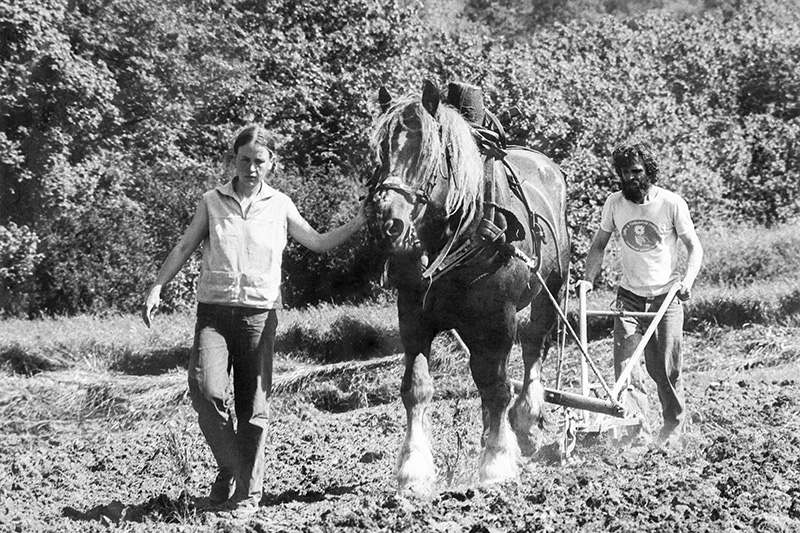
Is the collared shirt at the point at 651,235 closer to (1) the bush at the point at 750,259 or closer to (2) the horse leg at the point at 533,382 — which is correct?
(2) the horse leg at the point at 533,382

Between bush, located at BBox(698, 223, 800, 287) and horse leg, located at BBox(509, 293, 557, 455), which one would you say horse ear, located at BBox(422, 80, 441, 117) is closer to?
horse leg, located at BBox(509, 293, 557, 455)

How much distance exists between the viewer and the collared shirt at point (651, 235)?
25.1 ft

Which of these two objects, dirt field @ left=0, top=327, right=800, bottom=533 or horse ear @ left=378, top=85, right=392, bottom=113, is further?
horse ear @ left=378, top=85, right=392, bottom=113

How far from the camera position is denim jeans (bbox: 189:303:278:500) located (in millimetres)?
6055

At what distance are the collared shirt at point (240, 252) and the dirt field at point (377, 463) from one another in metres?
1.10

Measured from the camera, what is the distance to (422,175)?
5.97 m

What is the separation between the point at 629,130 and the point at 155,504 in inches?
490

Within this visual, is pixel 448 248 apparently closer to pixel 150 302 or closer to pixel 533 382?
pixel 150 302

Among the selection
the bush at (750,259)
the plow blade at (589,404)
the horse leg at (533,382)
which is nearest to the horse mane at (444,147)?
the plow blade at (589,404)

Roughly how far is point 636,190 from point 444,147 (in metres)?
2.02

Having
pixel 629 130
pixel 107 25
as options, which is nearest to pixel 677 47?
pixel 629 130

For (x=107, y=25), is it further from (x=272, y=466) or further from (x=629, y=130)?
(x=272, y=466)

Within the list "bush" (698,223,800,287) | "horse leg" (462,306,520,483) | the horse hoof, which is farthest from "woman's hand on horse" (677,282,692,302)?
"bush" (698,223,800,287)

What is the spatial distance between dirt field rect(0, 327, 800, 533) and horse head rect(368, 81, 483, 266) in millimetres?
1358
